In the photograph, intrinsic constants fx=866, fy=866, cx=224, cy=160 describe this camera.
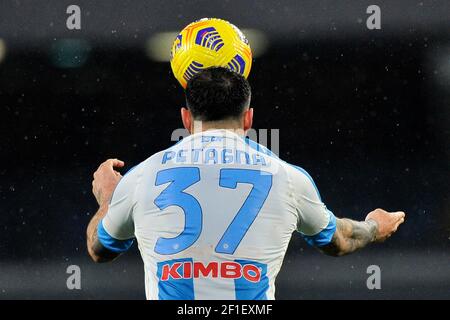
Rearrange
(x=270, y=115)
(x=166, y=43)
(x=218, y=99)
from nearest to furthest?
1. (x=218, y=99)
2. (x=270, y=115)
3. (x=166, y=43)

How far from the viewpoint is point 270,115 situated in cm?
798

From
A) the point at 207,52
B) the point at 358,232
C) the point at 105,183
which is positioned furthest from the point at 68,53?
the point at 358,232

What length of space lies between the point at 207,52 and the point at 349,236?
4.07 ft

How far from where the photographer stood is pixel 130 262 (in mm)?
7637

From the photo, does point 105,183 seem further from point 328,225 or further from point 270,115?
point 270,115

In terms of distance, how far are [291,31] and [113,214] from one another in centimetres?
592

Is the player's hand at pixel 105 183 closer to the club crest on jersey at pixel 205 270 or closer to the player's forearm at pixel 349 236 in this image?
the club crest on jersey at pixel 205 270

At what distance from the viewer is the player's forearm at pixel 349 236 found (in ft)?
9.17

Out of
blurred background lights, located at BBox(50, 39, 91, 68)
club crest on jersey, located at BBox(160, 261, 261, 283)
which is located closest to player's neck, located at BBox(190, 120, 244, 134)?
club crest on jersey, located at BBox(160, 261, 261, 283)

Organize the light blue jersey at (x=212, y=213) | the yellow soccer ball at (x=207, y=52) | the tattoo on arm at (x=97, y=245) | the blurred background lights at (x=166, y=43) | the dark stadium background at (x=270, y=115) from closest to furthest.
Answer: the light blue jersey at (x=212, y=213)
the tattoo on arm at (x=97, y=245)
the yellow soccer ball at (x=207, y=52)
the dark stadium background at (x=270, y=115)
the blurred background lights at (x=166, y=43)

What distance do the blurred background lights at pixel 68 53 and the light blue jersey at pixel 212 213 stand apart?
5.94 metres

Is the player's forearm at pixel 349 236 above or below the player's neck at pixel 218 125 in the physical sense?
below

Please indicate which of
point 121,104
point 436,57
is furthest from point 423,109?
point 121,104

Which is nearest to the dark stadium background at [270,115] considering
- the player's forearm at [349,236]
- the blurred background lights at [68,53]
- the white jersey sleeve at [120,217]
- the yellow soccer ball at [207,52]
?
the blurred background lights at [68,53]
